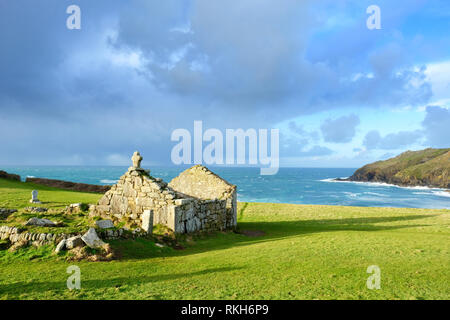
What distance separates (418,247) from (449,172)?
14146 cm

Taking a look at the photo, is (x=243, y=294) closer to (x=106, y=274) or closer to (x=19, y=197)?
(x=106, y=274)

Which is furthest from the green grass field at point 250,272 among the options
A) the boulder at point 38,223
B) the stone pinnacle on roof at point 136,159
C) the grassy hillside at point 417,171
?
the grassy hillside at point 417,171

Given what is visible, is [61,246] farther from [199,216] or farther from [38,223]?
[199,216]

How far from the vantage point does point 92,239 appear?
34.4 ft

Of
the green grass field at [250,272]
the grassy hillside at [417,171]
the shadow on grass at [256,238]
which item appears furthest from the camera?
the grassy hillside at [417,171]

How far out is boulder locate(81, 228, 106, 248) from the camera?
33.9 ft

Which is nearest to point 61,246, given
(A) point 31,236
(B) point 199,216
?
(A) point 31,236

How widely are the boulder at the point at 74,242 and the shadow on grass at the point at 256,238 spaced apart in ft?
4.76

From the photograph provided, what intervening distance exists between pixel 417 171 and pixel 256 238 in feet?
491

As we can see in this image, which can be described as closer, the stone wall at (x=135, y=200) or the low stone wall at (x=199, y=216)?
the low stone wall at (x=199, y=216)

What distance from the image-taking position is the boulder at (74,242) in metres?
10.1

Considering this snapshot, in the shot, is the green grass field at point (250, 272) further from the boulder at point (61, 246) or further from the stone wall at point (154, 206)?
the stone wall at point (154, 206)

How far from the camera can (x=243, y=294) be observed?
261 inches
